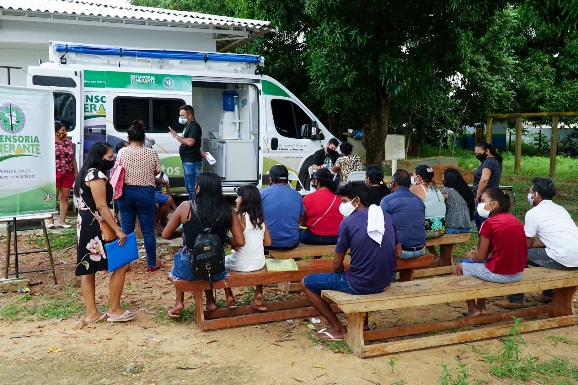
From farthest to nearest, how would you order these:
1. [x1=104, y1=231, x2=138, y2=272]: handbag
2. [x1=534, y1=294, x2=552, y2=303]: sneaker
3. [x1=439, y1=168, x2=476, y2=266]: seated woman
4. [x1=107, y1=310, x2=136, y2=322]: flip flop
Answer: [x1=439, y1=168, x2=476, y2=266]: seated woman → [x1=534, y1=294, x2=552, y2=303]: sneaker → [x1=107, y1=310, x2=136, y2=322]: flip flop → [x1=104, y1=231, x2=138, y2=272]: handbag

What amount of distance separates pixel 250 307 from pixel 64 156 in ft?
15.7

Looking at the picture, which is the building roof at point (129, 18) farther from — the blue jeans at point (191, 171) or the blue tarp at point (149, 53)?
the blue jeans at point (191, 171)

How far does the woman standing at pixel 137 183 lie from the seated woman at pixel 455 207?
11.3 feet

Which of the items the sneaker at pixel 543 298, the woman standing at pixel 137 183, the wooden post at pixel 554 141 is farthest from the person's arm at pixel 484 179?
the wooden post at pixel 554 141

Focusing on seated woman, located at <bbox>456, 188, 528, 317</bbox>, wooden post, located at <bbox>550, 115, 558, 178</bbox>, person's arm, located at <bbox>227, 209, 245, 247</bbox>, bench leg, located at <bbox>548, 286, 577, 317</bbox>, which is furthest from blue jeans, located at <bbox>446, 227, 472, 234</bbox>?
wooden post, located at <bbox>550, 115, 558, 178</bbox>

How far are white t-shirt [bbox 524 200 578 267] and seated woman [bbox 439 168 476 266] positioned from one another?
1486 millimetres

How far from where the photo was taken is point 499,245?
17.4 ft

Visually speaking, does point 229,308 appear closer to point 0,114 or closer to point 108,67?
point 0,114

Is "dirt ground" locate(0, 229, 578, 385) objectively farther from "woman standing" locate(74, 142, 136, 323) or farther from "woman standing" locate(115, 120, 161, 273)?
"woman standing" locate(115, 120, 161, 273)

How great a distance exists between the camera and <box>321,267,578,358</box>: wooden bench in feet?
16.0

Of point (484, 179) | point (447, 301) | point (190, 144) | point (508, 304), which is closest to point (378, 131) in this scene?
point (190, 144)

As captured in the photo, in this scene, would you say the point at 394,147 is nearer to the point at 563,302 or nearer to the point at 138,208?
the point at 138,208

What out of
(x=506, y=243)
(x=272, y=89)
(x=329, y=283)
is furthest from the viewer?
(x=272, y=89)

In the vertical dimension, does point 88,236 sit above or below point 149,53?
Result: below
